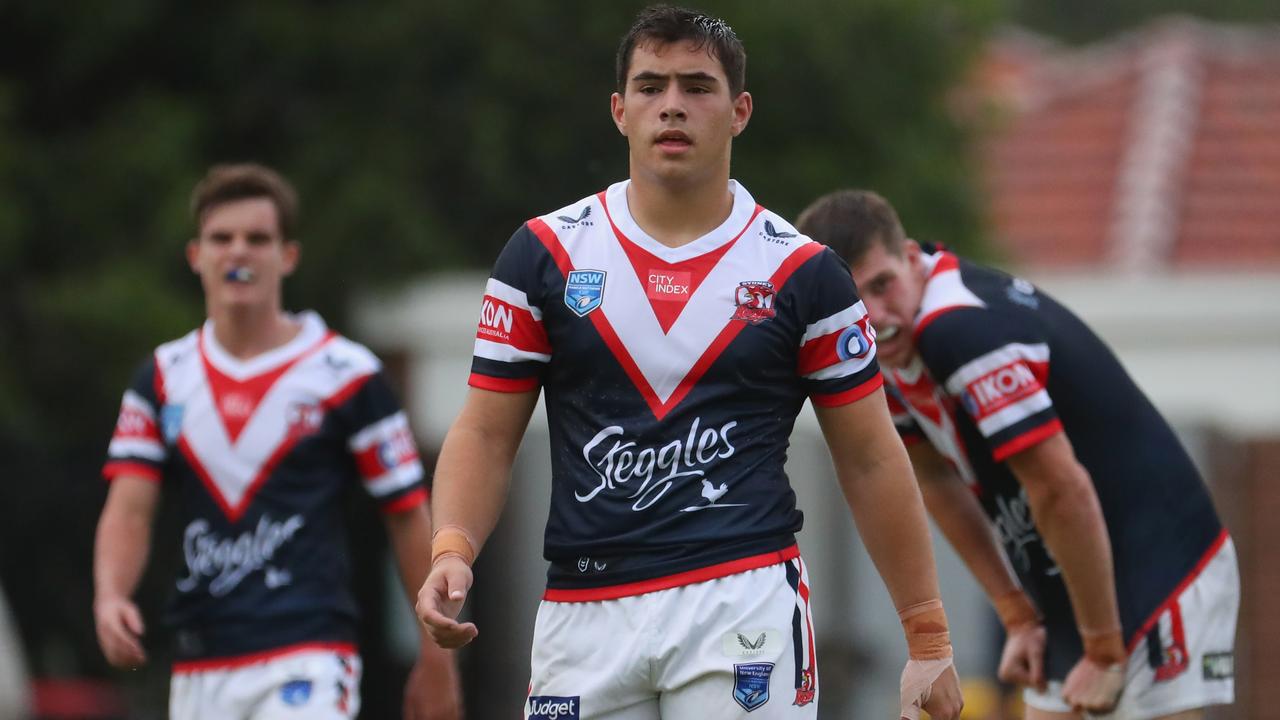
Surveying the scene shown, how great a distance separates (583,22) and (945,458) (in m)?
8.42

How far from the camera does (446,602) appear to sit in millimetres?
4664

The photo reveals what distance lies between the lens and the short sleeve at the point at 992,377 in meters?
5.89

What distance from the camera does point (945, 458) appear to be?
262 inches

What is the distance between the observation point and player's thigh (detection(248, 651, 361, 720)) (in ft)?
21.9

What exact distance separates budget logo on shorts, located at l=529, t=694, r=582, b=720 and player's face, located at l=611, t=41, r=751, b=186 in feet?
4.26

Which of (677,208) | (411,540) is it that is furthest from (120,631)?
(677,208)

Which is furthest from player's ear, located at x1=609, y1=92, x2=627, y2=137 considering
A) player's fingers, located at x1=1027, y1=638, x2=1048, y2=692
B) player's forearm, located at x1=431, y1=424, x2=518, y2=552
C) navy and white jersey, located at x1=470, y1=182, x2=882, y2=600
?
player's fingers, located at x1=1027, y1=638, x2=1048, y2=692

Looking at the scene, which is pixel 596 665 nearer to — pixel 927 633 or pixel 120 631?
pixel 927 633

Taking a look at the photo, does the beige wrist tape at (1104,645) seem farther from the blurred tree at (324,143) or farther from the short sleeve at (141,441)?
the blurred tree at (324,143)

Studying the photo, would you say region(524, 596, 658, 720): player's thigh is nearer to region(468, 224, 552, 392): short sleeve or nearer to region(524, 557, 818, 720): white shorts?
region(524, 557, 818, 720): white shorts

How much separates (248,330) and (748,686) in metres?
3.08

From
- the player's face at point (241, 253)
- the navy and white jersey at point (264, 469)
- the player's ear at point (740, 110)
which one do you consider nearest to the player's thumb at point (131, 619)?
the navy and white jersey at point (264, 469)

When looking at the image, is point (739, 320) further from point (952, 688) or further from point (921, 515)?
point (952, 688)

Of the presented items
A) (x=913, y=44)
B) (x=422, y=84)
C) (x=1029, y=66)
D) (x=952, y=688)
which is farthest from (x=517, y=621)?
(x=1029, y=66)
